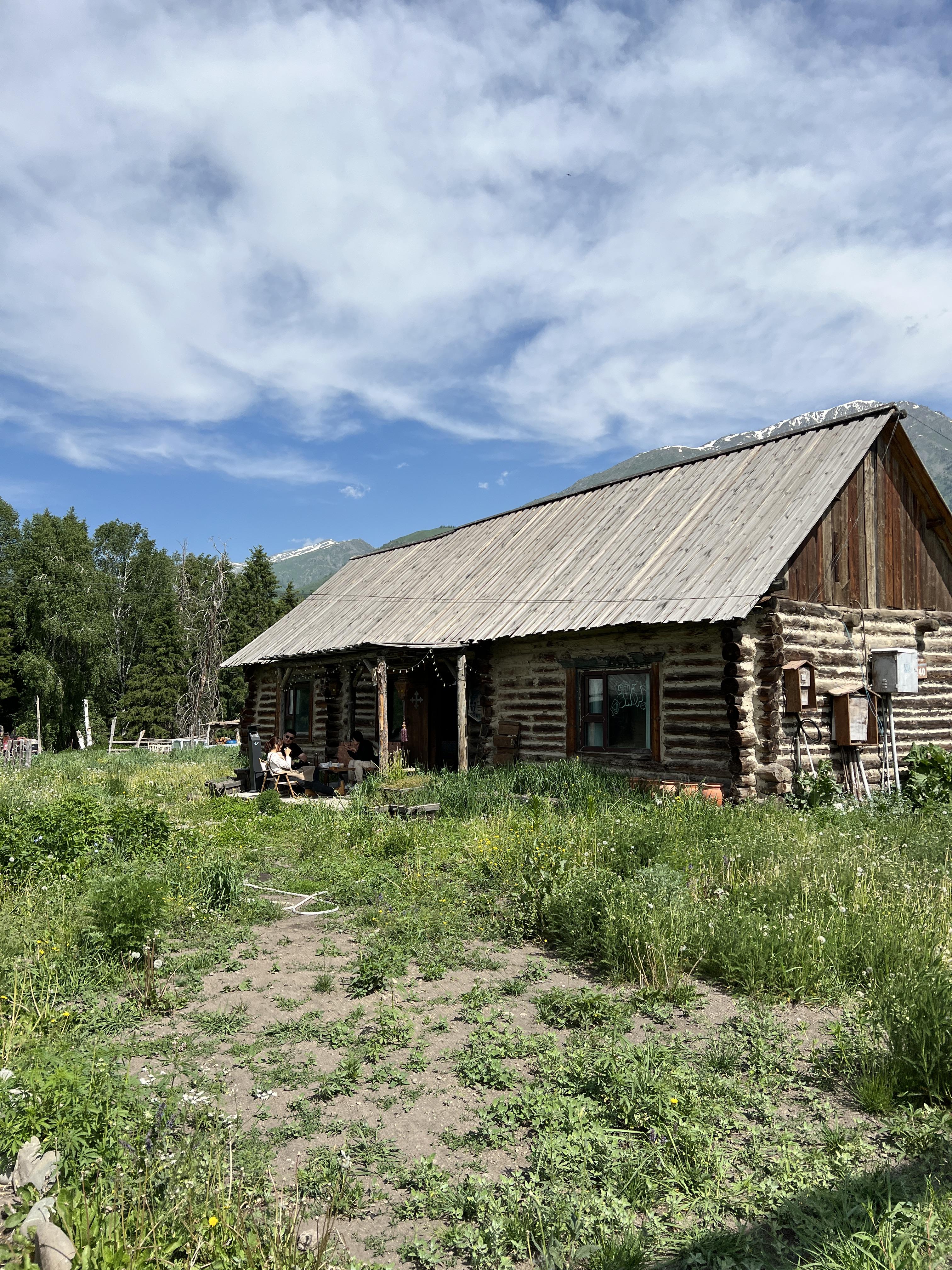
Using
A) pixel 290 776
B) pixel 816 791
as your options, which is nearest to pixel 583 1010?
pixel 816 791

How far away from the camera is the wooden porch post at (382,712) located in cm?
1558

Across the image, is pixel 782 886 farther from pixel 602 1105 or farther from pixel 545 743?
pixel 545 743

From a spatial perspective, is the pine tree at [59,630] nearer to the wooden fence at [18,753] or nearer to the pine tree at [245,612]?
the wooden fence at [18,753]

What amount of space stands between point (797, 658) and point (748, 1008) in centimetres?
883

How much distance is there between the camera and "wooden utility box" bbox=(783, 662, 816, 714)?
1270 cm

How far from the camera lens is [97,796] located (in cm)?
1295

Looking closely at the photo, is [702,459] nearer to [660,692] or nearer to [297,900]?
[660,692]

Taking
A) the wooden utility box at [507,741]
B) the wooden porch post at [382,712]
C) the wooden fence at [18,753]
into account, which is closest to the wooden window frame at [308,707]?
the wooden porch post at [382,712]

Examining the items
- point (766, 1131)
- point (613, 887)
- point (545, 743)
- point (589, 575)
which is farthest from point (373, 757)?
point (766, 1131)

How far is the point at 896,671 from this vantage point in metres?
13.8

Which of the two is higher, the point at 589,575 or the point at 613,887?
the point at 589,575

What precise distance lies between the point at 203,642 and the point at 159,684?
4.32 meters

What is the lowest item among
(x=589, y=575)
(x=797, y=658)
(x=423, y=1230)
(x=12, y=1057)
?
(x=423, y=1230)

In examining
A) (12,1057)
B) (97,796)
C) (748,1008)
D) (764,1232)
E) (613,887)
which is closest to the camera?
(764,1232)
